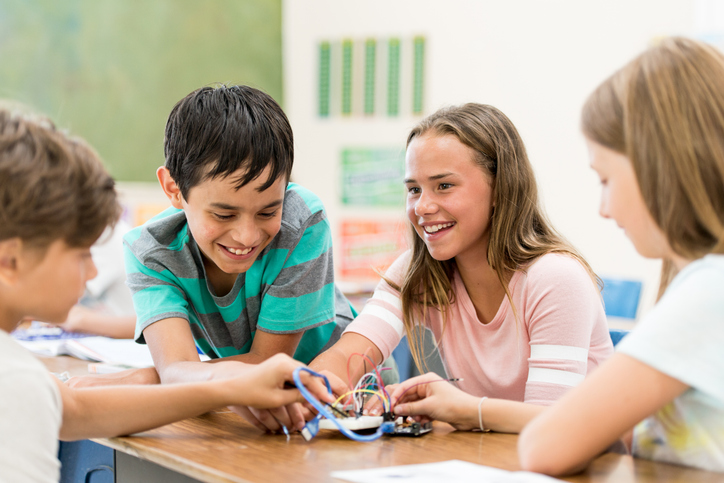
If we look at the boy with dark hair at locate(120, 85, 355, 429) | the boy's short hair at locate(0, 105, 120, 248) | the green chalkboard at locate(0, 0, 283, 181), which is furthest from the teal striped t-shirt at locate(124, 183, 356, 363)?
the green chalkboard at locate(0, 0, 283, 181)

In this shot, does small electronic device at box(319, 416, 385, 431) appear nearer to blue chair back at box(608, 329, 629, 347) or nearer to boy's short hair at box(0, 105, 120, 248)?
boy's short hair at box(0, 105, 120, 248)

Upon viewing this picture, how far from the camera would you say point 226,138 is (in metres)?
1.25

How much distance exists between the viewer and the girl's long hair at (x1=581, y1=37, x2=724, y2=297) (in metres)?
0.80

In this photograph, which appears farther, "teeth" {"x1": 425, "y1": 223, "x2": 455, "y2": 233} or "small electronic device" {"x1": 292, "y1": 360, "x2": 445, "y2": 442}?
"teeth" {"x1": 425, "y1": 223, "x2": 455, "y2": 233}

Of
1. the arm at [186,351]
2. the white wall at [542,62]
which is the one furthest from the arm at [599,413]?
the white wall at [542,62]

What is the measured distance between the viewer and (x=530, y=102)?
326 centimetres

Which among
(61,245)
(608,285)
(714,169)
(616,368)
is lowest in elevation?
(608,285)

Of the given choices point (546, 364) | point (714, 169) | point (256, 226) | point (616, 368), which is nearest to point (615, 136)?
point (714, 169)

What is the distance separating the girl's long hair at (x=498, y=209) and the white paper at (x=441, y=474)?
55 cm

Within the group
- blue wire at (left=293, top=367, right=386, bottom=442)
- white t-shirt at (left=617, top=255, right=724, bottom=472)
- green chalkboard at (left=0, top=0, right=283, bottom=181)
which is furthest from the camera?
green chalkboard at (left=0, top=0, right=283, bottom=181)

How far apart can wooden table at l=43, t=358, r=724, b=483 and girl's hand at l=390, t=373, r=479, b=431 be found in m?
0.02

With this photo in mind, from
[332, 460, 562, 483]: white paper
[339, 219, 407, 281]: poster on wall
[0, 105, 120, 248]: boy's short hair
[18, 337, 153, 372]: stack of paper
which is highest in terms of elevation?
[0, 105, 120, 248]: boy's short hair

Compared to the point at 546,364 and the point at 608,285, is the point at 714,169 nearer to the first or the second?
the point at 546,364

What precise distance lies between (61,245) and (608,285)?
2.41m
